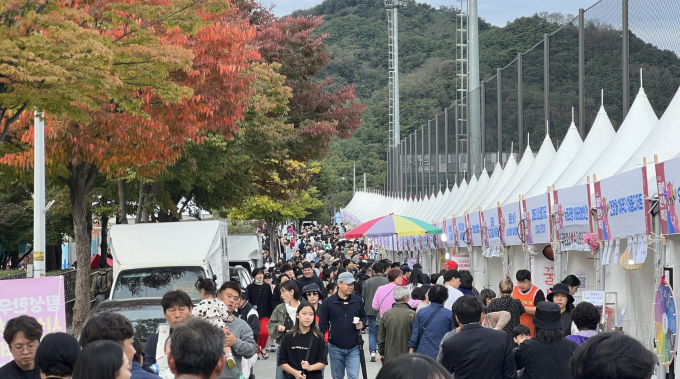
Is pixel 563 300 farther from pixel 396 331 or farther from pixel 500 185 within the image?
pixel 500 185

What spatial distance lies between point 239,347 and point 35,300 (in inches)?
130

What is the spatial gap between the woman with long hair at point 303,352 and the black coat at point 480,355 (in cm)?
247

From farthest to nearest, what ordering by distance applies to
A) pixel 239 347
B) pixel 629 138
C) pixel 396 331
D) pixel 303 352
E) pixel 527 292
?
pixel 629 138
pixel 527 292
pixel 396 331
pixel 303 352
pixel 239 347

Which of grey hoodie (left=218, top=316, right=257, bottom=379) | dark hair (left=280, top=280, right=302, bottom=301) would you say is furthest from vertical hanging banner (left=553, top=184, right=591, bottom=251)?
grey hoodie (left=218, top=316, right=257, bottom=379)

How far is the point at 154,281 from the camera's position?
54.2 feet

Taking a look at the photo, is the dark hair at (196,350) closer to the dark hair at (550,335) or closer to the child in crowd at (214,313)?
the child in crowd at (214,313)

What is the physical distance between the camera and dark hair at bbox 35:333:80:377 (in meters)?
5.10

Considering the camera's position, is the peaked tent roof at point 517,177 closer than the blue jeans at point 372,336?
No

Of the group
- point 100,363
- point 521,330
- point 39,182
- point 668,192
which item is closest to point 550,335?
point 521,330

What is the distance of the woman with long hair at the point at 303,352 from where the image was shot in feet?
30.6

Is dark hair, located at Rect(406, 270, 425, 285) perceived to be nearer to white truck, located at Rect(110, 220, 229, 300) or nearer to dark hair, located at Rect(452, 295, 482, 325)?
white truck, located at Rect(110, 220, 229, 300)

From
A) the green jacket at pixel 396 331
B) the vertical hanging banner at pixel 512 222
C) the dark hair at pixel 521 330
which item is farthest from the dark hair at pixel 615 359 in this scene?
the vertical hanging banner at pixel 512 222

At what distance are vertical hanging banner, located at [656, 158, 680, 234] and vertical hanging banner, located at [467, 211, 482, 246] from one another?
415 inches

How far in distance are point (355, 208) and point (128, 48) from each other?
66.2 metres
